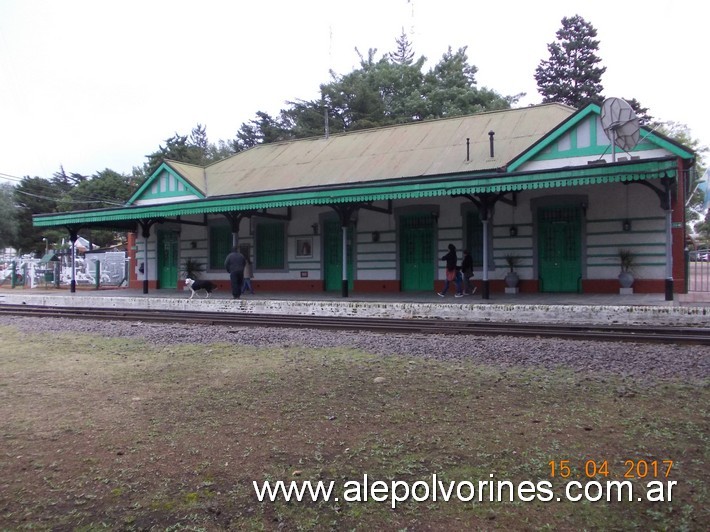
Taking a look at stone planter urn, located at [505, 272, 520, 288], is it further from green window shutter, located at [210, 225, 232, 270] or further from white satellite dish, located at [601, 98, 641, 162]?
green window shutter, located at [210, 225, 232, 270]

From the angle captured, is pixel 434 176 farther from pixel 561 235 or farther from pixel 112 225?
pixel 112 225

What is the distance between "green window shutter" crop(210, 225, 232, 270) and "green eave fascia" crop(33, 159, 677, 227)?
3.15 meters

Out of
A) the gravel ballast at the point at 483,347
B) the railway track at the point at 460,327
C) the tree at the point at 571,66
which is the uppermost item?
the tree at the point at 571,66

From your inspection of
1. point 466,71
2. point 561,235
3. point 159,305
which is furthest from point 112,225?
point 466,71

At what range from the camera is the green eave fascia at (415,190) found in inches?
480

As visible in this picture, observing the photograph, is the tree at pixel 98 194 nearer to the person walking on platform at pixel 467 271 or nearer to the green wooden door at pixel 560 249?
the person walking on platform at pixel 467 271

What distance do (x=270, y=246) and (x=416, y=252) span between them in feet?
19.5

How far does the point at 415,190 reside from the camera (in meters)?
14.6

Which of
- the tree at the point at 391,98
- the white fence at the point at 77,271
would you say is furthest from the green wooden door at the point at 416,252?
the tree at the point at 391,98

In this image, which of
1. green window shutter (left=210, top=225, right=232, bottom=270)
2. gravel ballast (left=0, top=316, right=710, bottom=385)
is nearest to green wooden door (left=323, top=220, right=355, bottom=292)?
green window shutter (left=210, top=225, right=232, bottom=270)

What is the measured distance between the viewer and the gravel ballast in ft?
21.2

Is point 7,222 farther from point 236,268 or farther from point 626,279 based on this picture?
point 626,279

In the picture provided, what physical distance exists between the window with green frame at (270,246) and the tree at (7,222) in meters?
39.9

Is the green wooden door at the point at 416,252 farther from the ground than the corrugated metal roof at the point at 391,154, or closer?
closer
